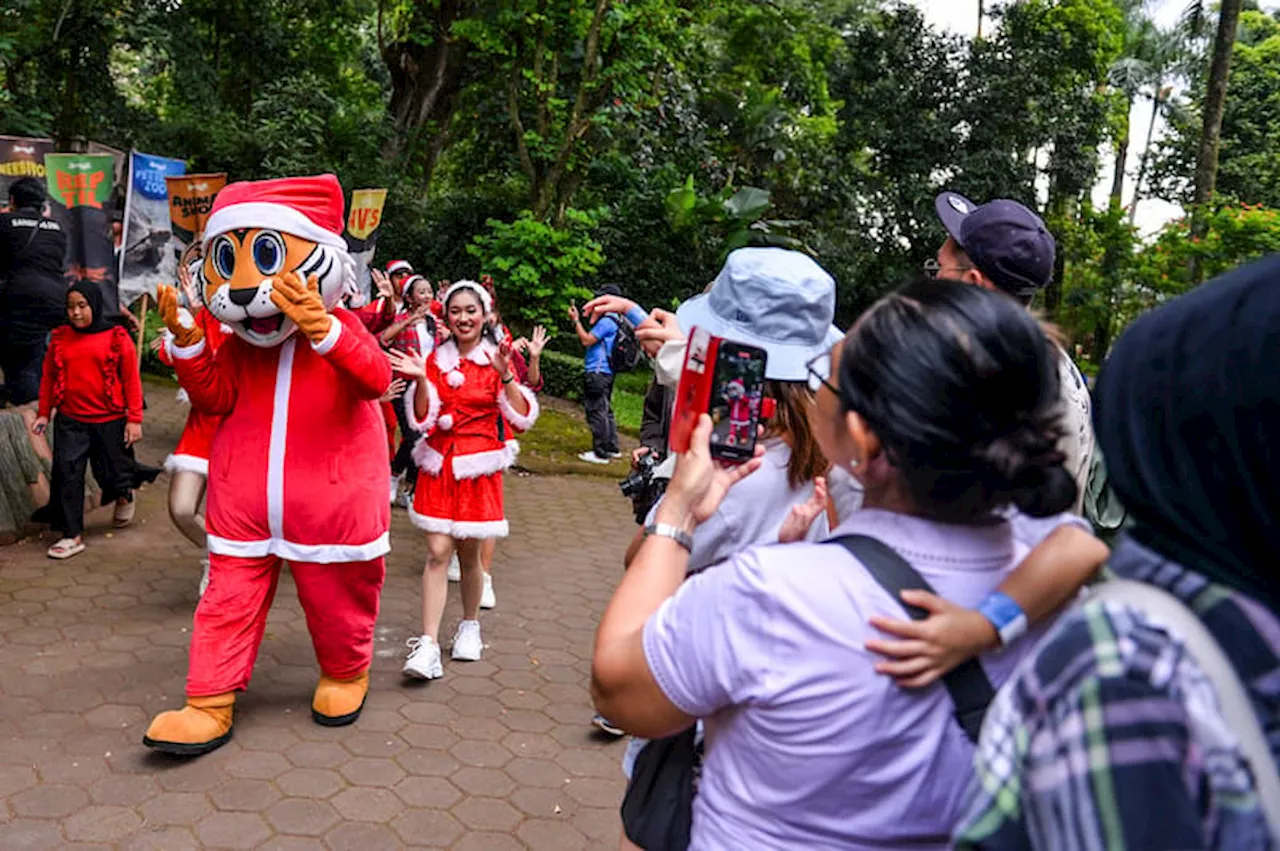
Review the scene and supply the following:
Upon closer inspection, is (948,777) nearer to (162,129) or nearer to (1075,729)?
(1075,729)

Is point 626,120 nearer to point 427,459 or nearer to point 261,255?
point 427,459

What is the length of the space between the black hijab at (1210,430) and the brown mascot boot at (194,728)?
11.6 ft

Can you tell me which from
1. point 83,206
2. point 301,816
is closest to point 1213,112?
point 83,206

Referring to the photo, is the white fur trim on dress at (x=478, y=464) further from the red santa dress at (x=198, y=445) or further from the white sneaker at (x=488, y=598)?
the red santa dress at (x=198, y=445)

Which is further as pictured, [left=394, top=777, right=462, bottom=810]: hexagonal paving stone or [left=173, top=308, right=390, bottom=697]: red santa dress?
[left=173, top=308, right=390, bottom=697]: red santa dress

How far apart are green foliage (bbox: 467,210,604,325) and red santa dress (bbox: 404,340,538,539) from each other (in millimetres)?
9001

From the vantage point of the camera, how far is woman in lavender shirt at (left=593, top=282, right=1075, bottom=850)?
4.22 feet

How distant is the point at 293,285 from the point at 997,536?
2840 mm

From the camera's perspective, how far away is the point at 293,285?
3516mm

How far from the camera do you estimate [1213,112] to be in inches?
560

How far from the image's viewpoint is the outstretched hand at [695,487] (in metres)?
1.56

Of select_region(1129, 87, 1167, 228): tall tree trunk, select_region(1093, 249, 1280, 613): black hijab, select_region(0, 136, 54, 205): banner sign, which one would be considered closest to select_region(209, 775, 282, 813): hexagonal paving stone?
select_region(1093, 249, 1280, 613): black hijab

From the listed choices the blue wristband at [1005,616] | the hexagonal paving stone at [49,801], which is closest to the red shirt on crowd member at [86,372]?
the hexagonal paving stone at [49,801]

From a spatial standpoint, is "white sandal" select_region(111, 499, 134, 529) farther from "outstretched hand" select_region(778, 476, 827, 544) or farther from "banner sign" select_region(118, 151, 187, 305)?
"outstretched hand" select_region(778, 476, 827, 544)
